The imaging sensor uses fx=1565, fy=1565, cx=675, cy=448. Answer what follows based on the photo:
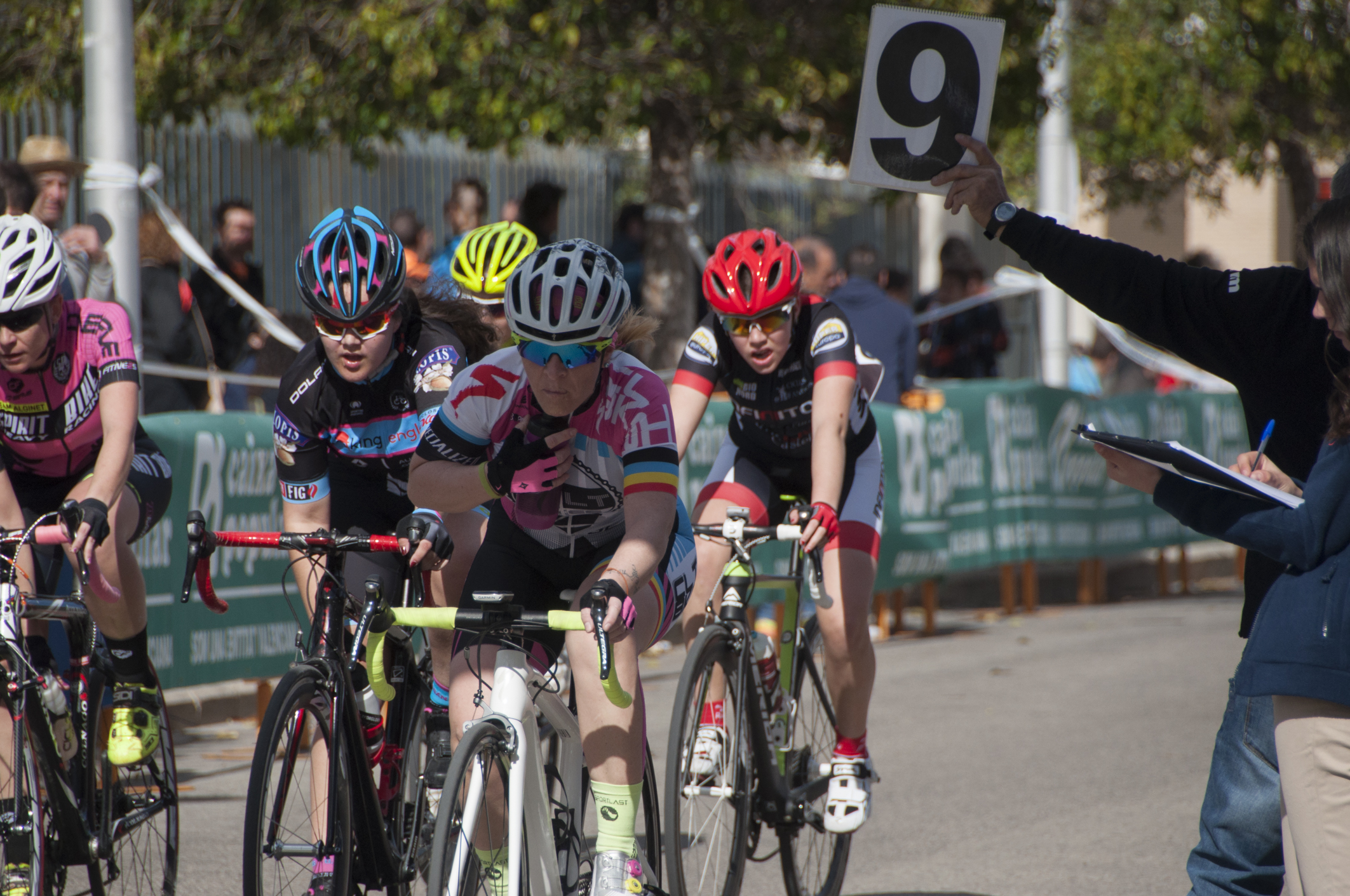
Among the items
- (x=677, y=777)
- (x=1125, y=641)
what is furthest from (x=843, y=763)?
(x=1125, y=641)

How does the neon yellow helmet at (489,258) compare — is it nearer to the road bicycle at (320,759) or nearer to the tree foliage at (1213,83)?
the road bicycle at (320,759)

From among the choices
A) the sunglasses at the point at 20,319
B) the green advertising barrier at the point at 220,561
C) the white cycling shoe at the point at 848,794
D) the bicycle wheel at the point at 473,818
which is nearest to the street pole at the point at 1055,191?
the green advertising barrier at the point at 220,561

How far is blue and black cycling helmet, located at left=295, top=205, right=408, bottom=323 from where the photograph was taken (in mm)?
4488

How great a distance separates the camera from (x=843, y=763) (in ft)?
17.5

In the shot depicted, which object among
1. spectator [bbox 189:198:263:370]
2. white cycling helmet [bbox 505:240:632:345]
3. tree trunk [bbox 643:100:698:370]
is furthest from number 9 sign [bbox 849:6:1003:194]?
tree trunk [bbox 643:100:698:370]

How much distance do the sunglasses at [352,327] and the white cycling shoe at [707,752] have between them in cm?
158

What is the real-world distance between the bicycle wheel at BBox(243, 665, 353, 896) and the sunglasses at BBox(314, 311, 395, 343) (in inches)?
43.5

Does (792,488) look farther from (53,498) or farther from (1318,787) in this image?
(1318,787)

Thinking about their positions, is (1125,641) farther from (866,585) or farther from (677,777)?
(677,777)

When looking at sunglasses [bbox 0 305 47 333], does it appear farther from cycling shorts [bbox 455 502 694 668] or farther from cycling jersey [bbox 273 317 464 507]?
cycling shorts [bbox 455 502 694 668]

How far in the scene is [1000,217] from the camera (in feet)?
12.1

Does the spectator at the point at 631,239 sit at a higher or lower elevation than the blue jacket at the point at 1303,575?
higher

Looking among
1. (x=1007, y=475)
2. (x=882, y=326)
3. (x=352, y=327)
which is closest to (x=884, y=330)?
(x=882, y=326)

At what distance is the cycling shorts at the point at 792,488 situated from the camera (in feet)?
18.2
